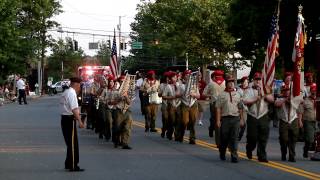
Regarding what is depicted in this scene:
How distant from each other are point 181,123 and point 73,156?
6796mm

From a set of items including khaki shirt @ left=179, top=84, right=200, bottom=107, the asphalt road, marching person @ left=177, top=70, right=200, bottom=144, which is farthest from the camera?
khaki shirt @ left=179, top=84, right=200, bottom=107

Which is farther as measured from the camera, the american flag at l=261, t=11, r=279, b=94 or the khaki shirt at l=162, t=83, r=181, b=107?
the khaki shirt at l=162, t=83, r=181, b=107

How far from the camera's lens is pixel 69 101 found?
14.4 meters

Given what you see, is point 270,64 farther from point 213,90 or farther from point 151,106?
point 151,106

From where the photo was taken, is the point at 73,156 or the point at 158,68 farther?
the point at 158,68

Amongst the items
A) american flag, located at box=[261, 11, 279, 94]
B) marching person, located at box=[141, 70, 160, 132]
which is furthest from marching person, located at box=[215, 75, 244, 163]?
marching person, located at box=[141, 70, 160, 132]

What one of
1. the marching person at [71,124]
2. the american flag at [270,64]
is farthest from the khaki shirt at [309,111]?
the marching person at [71,124]

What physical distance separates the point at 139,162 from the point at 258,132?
2.58 m

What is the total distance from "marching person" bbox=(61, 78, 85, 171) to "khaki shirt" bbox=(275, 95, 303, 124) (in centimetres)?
449

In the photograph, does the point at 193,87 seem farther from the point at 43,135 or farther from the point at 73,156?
the point at 73,156

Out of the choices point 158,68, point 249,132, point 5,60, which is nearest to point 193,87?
point 249,132

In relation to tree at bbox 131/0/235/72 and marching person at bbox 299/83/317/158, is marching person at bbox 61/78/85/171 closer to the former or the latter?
marching person at bbox 299/83/317/158

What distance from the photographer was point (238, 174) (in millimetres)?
13680

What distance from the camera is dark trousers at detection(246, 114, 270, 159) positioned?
15914 mm
